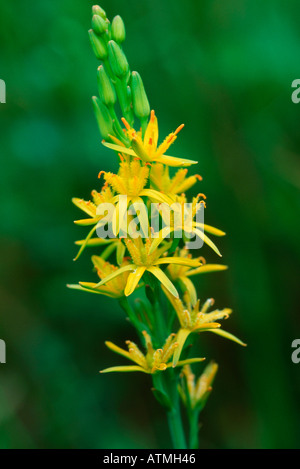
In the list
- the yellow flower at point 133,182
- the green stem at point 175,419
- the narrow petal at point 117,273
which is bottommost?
the green stem at point 175,419

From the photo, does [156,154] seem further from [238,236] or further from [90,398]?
[90,398]

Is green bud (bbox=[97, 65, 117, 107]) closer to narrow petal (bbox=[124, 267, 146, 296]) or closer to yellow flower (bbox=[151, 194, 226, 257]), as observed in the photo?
yellow flower (bbox=[151, 194, 226, 257])

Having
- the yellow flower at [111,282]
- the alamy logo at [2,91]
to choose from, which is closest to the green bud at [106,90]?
the yellow flower at [111,282]

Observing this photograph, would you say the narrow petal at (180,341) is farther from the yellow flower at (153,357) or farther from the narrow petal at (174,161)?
the narrow petal at (174,161)

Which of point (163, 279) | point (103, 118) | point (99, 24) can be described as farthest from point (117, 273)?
point (99, 24)

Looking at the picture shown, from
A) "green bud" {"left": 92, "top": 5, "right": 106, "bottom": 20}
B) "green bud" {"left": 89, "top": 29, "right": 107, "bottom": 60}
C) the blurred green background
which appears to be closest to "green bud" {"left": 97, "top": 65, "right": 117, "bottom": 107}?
"green bud" {"left": 89, "top": 29, "right": 107, "bottom": 60}

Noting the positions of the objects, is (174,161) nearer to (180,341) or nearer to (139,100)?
(139,100)
